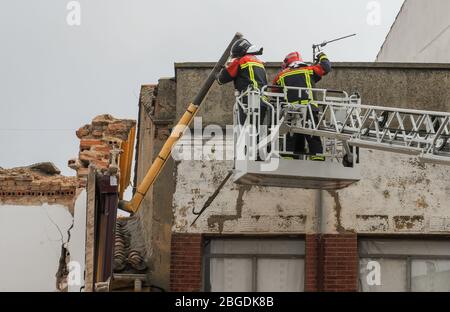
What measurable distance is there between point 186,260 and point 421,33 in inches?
503

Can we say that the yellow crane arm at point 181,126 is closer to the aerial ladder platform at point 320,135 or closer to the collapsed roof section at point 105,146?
the collapsed roof section at point 105,146

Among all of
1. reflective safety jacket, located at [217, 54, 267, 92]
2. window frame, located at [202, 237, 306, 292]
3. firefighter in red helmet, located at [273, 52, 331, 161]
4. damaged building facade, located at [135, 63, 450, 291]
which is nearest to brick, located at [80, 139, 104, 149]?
damaged building facade, located at [135, 63, 450, 291]

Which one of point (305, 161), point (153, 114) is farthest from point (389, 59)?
point (305, 161)

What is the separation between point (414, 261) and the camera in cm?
2242

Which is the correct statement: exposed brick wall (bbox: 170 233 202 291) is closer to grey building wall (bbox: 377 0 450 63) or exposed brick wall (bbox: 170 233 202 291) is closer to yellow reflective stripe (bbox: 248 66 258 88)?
yellow reflective stripe (bbox: 248 66 258 88)

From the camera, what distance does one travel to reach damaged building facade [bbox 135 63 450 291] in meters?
22.2

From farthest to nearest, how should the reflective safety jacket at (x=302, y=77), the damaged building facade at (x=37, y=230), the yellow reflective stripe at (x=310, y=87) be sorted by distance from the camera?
the damaged building facade at (x=37, y=230) → the reflective safety jacket at (x=302, y=77) → the yellow reflective stripe at (x=310, y=87)

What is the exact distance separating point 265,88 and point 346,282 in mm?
4214

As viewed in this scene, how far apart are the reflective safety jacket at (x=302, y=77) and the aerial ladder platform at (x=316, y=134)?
82 mm

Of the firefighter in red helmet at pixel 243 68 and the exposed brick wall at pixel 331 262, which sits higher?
the firefighter in red helmet at pixel 243 68

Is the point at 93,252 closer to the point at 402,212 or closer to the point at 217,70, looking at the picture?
the point at 217,70

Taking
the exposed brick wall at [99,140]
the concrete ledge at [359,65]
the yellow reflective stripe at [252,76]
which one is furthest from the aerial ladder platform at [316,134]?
the exposed brick wall at [99,140]

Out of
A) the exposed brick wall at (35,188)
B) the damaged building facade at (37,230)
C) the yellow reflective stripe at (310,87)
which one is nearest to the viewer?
the yellow reflective stripe at (310,87)

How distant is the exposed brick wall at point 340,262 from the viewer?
72.3 feet
